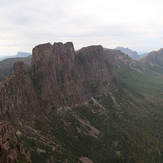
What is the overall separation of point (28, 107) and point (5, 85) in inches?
1264

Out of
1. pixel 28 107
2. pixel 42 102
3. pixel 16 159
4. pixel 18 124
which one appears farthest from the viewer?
pixel 42 102

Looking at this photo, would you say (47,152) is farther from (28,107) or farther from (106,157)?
(106,157)

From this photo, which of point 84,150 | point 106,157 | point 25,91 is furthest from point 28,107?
point 106,157

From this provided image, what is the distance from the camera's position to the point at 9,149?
82.9 m

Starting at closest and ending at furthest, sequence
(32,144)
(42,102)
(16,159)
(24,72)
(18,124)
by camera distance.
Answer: (16,159) < (32,144) < (18,124) < (24,72) < (42,102)

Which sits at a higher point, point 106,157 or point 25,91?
point 25,91

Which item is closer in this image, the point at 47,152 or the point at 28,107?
the point at 47,152

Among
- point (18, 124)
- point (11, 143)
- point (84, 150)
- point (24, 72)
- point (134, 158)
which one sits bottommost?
point (134, 158)

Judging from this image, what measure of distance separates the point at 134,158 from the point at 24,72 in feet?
502

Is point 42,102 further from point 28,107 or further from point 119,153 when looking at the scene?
point 119,153

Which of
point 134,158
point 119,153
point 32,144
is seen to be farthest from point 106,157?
point 32,144

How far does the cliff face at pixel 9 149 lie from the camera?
77625 mm

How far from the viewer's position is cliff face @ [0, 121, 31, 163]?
77.6m

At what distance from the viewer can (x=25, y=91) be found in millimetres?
177250
